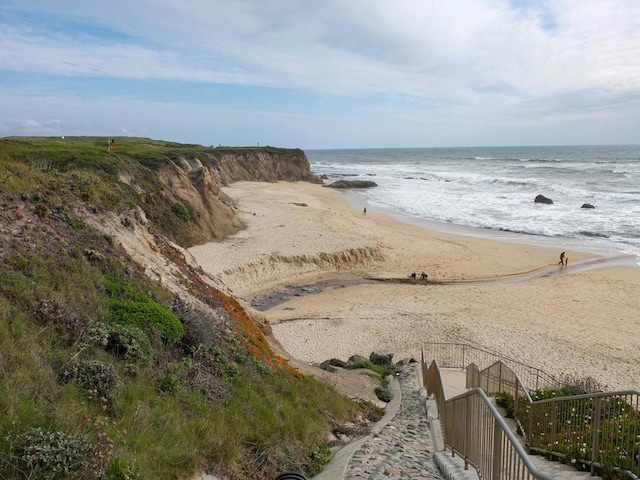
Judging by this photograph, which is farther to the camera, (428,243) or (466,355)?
(428,243)

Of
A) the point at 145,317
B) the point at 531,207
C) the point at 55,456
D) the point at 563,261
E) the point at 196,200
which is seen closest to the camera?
the point at 55,456

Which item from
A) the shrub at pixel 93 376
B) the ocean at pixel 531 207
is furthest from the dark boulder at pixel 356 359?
the ocean at pixel 531 207

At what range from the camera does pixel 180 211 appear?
29.4 metres

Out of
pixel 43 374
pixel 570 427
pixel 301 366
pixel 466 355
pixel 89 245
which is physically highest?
pixel 89 245

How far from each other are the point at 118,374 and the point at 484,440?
15.1 ft

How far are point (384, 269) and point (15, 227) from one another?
22.9m

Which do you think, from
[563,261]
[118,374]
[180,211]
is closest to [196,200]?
[180,211]

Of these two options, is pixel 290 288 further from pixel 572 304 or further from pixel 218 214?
pixel 572 304

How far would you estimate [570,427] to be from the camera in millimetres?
7293

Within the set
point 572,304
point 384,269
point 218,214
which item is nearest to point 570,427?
point 572,304

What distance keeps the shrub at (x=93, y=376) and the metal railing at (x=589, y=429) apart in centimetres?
495

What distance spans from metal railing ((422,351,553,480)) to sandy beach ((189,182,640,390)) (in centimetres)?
1056

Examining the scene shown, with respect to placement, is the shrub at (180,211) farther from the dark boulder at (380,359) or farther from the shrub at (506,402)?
the shrub at (506,402)

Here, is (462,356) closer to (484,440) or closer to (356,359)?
(356,359)
